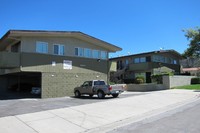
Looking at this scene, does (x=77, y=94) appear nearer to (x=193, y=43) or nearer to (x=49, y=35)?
(x=49, y=35)

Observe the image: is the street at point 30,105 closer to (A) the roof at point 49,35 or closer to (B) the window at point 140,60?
(A) the roof at point 49,35

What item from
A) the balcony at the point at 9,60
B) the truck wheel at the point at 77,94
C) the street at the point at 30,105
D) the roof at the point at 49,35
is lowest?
the street at the point at 30,105

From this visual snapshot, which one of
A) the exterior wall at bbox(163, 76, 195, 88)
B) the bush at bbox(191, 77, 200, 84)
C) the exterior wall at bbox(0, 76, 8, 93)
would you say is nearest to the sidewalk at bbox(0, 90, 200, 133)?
the exterior wall at bbox(163, 76, 195, 88)

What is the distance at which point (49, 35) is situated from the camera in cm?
2556

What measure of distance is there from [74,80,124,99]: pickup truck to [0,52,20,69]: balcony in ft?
21.2

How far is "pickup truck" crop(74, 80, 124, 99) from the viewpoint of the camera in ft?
74.7

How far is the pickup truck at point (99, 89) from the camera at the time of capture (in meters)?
22.8

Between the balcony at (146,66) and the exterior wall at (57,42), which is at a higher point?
the exterior wall at (57,42)

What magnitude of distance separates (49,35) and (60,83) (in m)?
4.99

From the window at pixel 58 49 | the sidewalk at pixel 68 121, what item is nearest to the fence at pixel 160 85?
the window at pixel 58 49

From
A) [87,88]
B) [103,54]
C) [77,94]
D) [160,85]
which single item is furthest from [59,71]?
[160,85]

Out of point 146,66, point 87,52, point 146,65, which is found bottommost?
point 146,66

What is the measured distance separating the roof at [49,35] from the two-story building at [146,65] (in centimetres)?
1211

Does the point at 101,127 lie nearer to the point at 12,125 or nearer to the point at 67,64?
the point at 12,125
